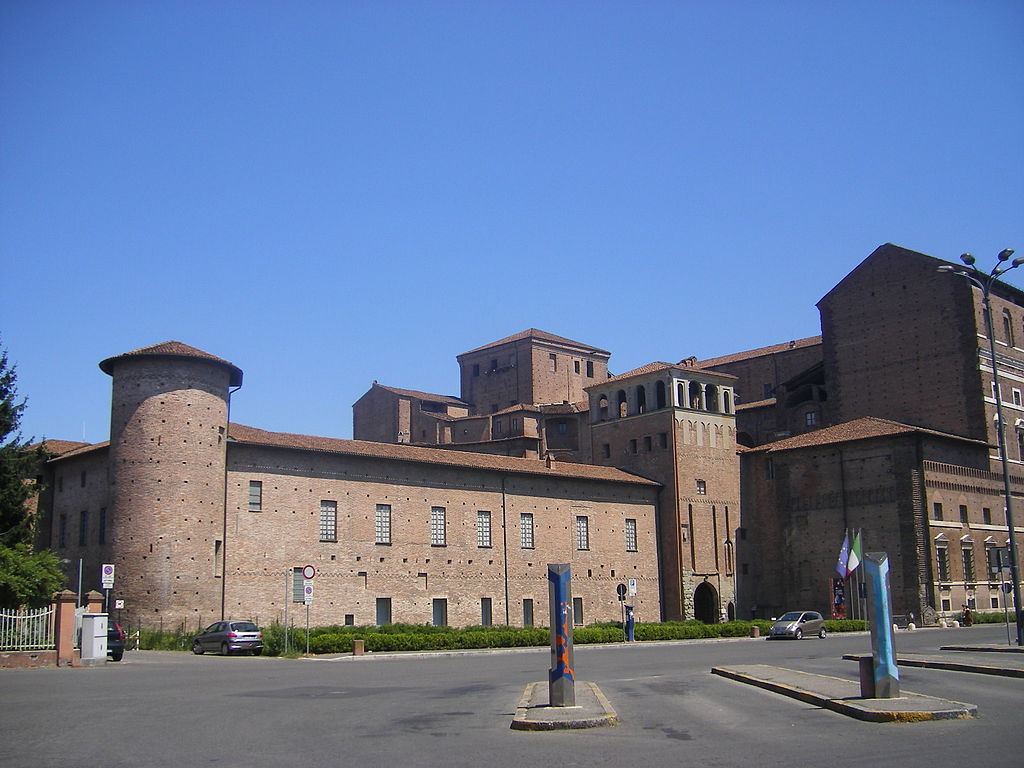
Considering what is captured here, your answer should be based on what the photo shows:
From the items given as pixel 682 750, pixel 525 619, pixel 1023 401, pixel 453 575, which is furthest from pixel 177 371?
pixel 1023 401

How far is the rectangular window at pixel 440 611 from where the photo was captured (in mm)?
45000

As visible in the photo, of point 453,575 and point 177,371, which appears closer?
point 177,371

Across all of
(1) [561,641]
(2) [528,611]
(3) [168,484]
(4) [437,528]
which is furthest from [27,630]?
(2) [528,611]

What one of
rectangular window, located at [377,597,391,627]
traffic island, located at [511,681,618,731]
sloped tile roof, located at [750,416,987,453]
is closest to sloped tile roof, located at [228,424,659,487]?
rectangular window, located at [377,597,391,627]

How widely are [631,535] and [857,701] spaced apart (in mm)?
39920

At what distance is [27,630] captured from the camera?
85.0 feet

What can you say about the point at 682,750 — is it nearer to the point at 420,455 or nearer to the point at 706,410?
the point at 420,455

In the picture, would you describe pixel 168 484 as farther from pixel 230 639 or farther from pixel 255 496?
pixel 230 639

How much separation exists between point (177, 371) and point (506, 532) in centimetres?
1733

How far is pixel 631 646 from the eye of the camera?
131ft

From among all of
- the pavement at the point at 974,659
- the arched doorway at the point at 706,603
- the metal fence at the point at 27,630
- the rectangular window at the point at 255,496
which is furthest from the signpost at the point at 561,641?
the arched doorway at the point at 706,603

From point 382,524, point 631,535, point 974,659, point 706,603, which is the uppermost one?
point 382,524

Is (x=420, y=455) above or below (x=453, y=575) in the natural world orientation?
above

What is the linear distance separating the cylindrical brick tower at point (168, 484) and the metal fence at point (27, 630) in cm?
1096
